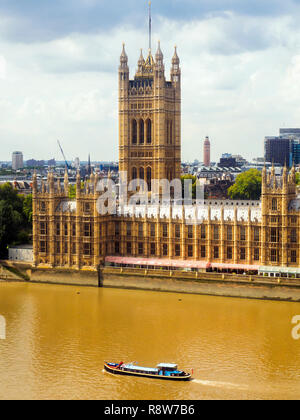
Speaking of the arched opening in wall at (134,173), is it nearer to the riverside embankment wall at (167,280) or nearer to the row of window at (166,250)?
the row of window at (166,250)

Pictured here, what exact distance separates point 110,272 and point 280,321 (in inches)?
758

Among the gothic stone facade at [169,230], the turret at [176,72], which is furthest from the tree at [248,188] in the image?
the gothic stone facade at [169,230]

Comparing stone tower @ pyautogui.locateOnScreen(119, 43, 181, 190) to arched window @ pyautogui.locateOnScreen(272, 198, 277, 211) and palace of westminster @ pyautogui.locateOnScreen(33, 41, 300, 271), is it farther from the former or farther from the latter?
arched window @ pyautogui.locateOnScreen(272, 198, 277, 211)

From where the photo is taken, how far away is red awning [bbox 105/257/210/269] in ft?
212

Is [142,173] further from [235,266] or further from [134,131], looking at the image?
[235,266]

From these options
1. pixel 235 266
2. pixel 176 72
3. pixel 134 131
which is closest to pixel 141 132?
pixel 134 131

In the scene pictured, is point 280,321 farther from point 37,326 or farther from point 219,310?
point 37,326

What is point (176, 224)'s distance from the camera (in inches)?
2625

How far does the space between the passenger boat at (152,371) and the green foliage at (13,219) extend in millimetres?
35209

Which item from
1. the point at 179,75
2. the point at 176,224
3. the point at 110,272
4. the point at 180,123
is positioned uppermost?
the point at 179,75

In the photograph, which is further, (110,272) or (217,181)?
(217,181)

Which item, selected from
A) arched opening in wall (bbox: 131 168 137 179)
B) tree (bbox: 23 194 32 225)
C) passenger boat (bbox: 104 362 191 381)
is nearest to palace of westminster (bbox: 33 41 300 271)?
tree (bbox: 23 194 32 225)

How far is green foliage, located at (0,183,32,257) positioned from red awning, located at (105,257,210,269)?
1269 centimetres
